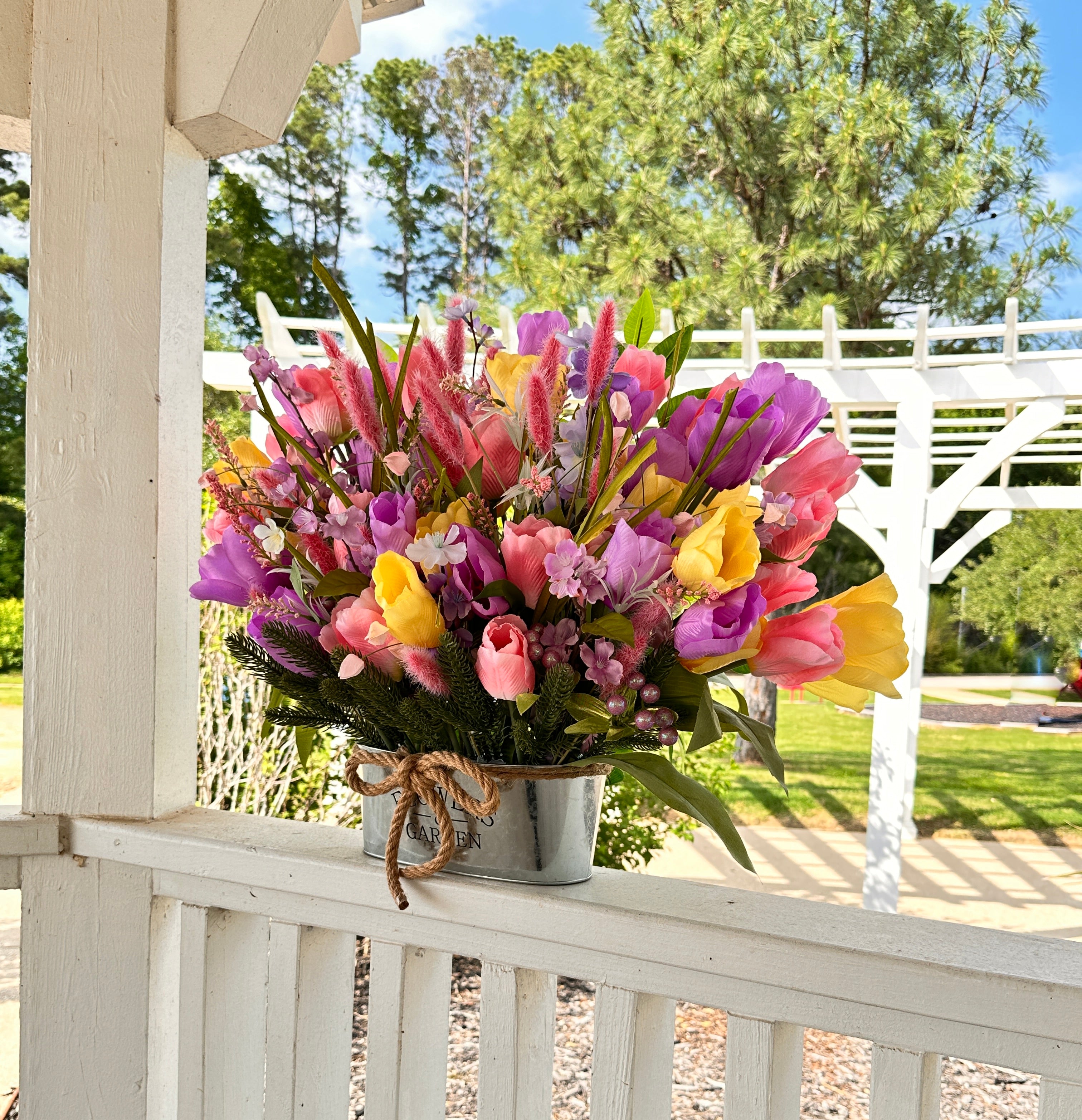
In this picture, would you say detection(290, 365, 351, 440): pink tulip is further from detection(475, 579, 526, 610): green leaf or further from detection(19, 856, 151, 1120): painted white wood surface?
detection(19, 856, 151, 1120): painted white wood surface

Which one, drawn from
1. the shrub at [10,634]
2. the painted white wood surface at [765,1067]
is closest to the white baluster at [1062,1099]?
the painted white wood surface at [765,1067]

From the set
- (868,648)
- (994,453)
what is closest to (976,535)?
(994,453)

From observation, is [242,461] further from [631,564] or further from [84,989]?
[84,989]

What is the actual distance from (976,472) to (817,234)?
5.25 m

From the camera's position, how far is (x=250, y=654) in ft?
2.06

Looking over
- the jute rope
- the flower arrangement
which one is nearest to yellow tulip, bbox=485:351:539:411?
the flower arrangement

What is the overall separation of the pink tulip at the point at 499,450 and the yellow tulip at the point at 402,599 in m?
0.07

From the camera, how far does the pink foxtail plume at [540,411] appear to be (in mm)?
519

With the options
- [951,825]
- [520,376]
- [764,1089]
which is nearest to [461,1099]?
[764,1089]

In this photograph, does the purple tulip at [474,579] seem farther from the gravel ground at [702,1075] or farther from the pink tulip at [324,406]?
the gravel ground at [702,1075]

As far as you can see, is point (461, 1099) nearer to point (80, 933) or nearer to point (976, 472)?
point (80, 933)

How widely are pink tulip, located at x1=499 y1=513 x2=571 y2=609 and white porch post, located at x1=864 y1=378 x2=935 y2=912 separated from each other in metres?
2.86

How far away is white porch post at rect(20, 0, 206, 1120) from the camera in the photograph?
2.61 ft

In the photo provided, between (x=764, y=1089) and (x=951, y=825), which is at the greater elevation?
(x=764, y=1089)
